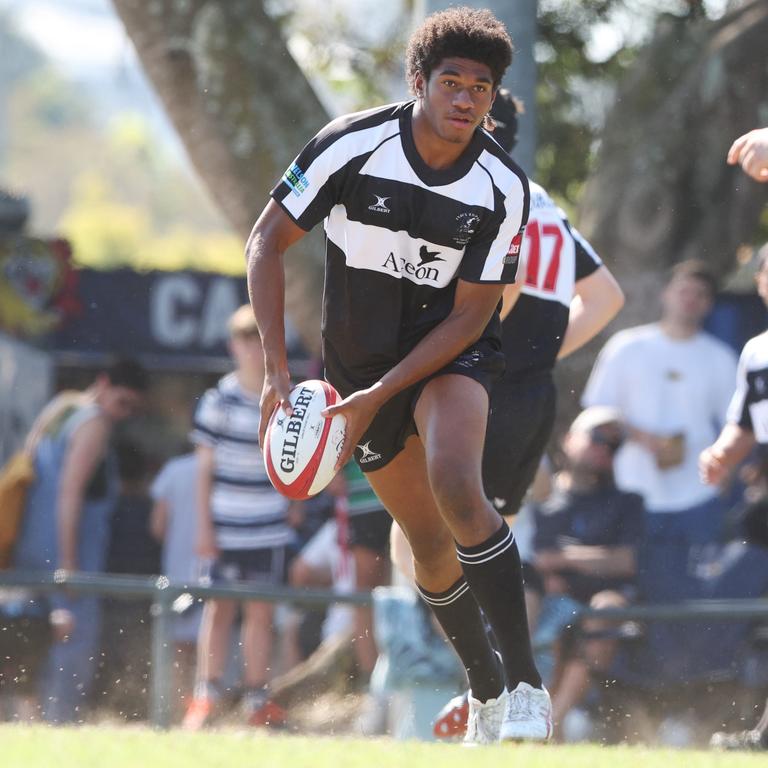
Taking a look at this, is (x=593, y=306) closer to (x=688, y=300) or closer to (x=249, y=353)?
(x=688, y=300)

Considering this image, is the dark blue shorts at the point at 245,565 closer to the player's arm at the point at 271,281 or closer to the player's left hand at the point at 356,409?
the player's arm at the point at 271,281

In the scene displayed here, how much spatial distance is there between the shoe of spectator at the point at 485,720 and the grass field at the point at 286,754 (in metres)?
0.23

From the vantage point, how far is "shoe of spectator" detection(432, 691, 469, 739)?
7184mm

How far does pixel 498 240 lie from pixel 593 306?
5.50 ft

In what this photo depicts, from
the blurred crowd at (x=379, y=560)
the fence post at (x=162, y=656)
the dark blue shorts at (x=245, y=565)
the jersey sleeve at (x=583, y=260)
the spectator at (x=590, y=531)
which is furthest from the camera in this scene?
the dark blue shorts at (x=245, y=565)

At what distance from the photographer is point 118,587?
869cm

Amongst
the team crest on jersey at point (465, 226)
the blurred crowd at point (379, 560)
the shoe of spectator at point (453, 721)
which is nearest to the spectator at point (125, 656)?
the blurred crowd at point (379, 560)

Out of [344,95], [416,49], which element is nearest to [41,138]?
[344,95]

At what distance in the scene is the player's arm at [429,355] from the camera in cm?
597

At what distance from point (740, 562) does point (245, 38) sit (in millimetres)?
4825

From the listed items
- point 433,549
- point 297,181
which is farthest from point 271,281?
point 433,549

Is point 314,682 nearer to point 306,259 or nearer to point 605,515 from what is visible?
point 605,515

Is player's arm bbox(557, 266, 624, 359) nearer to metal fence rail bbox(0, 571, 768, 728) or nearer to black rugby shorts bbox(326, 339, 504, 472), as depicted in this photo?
black rugby shorts bbox(326, 339, 504, 472)

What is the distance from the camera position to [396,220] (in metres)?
6.07
